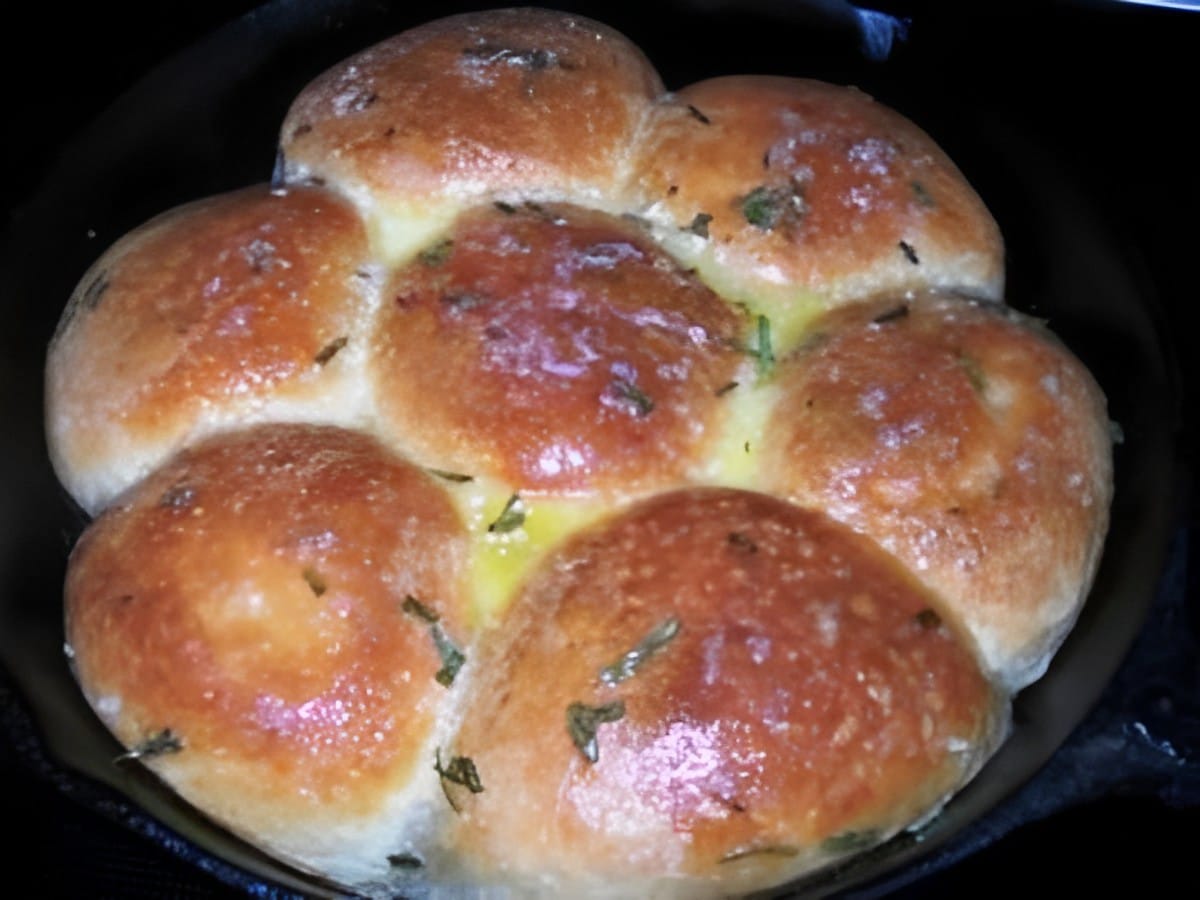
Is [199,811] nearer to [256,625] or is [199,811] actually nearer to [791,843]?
[256,625]

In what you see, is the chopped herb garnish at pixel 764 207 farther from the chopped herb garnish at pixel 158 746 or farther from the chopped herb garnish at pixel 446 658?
the chopped herb garnish at pixel 158 746

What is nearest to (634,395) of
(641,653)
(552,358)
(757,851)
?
(552,358)

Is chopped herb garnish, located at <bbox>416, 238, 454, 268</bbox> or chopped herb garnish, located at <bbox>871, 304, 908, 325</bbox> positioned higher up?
chopped herb garnish, located at <bbox>416, 238, 454, 268</bbox>

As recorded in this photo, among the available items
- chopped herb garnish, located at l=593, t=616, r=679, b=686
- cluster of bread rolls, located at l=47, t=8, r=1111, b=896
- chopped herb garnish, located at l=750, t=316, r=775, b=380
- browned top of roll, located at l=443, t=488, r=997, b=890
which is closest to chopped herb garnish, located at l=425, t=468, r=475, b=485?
cluster of bread rolls, located at l=47, t=8, r=1111, b=896

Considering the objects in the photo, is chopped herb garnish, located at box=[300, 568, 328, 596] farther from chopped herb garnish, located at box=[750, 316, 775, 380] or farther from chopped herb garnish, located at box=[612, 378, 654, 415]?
chopped herb garnish, located at box=[750, 316, 775, 380]

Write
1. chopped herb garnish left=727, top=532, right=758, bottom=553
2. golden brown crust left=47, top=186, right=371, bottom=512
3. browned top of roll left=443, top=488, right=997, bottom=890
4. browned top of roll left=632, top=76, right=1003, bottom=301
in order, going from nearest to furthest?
browned top of roll left=443, top=488, right=997, bottom=890 < chopped herb garnish left=727, top=532, right=758, bottom=553 < golden brown crust left=47, top=186, right=371, bottom=512 < browned top of roll left=632, top=76, right=1003, bottom=301

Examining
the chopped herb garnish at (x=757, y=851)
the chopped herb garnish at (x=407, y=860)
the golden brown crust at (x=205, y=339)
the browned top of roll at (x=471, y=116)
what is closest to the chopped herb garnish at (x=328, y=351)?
the golden brown crust at (x=205, y=339)

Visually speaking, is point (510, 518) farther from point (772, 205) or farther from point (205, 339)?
point (772, 205)
